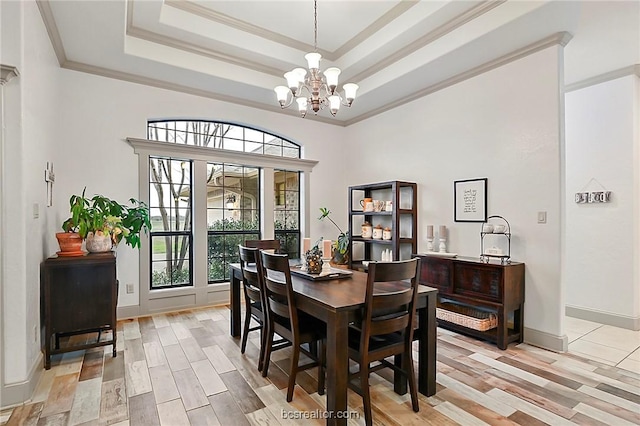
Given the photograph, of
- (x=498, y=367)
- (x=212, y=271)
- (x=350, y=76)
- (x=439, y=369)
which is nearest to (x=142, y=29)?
(x=350, y=76)

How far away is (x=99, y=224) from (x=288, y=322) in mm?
2069

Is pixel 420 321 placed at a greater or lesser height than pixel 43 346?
greater

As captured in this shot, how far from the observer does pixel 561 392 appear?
2.41m

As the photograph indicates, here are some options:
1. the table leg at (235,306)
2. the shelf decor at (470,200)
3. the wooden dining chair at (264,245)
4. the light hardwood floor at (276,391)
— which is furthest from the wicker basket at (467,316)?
the table leg at (235,306)

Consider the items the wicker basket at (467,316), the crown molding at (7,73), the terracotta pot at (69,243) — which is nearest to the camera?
the crown molding at (7,73)

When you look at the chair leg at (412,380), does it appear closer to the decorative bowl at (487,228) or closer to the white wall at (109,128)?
the decorative bowl at (487,228)

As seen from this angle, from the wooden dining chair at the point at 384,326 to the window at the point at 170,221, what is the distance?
10.6ft

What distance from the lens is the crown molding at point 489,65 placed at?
3.20 meters

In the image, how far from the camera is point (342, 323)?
1.91 meters

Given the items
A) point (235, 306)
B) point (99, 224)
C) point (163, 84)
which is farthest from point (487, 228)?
point (163, 84)

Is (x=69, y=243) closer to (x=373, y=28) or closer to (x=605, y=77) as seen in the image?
(x=373, y=28)

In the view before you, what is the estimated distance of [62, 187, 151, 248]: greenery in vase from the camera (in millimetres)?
3021

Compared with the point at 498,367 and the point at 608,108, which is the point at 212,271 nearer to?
the point at 498,367

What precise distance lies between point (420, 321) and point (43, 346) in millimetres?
3159
